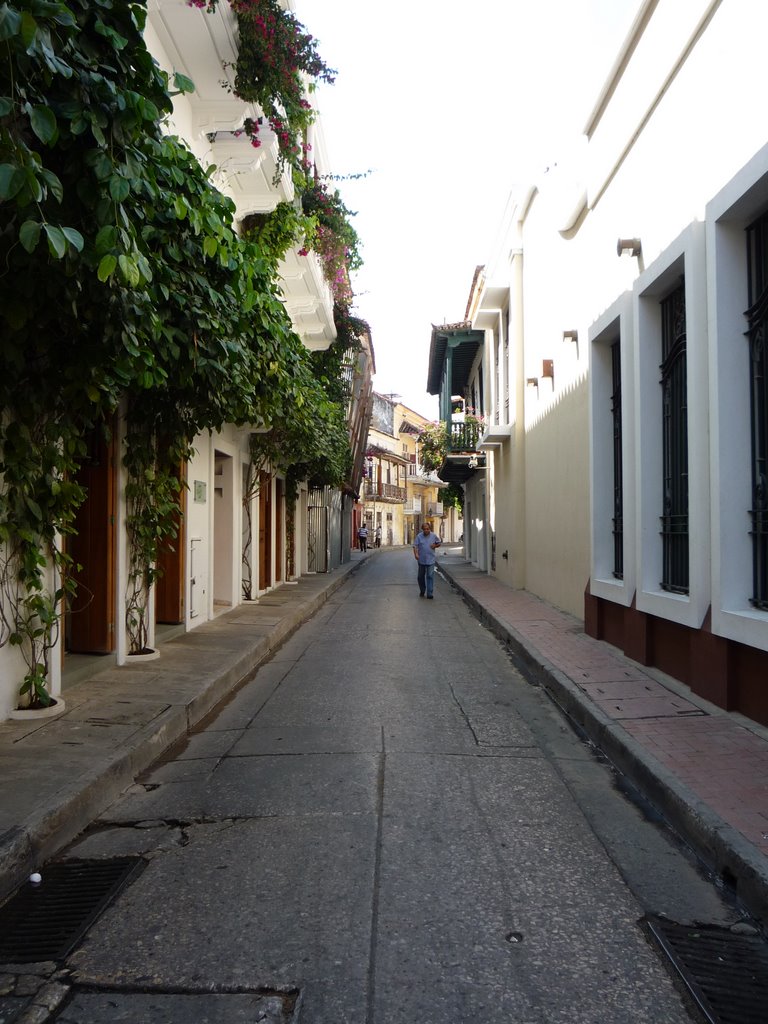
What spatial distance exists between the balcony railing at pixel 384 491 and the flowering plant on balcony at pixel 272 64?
50.8 meters

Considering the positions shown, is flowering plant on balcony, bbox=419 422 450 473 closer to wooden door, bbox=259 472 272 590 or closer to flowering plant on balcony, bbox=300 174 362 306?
wooden door, bbox=259 472 272 590

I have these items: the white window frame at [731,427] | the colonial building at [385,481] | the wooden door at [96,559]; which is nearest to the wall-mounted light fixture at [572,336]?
the white window frame at [731,427]

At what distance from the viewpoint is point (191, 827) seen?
4277 mm

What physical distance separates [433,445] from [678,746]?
21.6 meters

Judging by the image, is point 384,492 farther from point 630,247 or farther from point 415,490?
point 630,247

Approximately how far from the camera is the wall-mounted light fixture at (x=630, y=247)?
27.0ft

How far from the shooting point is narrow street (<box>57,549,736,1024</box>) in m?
2.69

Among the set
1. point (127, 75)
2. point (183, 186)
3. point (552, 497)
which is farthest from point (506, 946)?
point (552, 497)

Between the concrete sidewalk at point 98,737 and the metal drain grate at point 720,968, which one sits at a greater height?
the concrete sidewalk at point 98,737

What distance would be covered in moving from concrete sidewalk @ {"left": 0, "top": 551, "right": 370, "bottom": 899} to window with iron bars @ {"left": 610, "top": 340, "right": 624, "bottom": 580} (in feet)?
14.6

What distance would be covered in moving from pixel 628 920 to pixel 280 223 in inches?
415

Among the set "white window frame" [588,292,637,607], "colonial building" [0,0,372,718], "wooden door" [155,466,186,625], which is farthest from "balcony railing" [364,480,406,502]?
"white window frame" [588,292,637,607]

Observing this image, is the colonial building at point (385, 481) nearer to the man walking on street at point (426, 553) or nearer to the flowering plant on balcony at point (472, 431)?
the flowering plant on balcony at point (472, 431)

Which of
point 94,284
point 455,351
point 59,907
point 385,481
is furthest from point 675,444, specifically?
point 385,481
